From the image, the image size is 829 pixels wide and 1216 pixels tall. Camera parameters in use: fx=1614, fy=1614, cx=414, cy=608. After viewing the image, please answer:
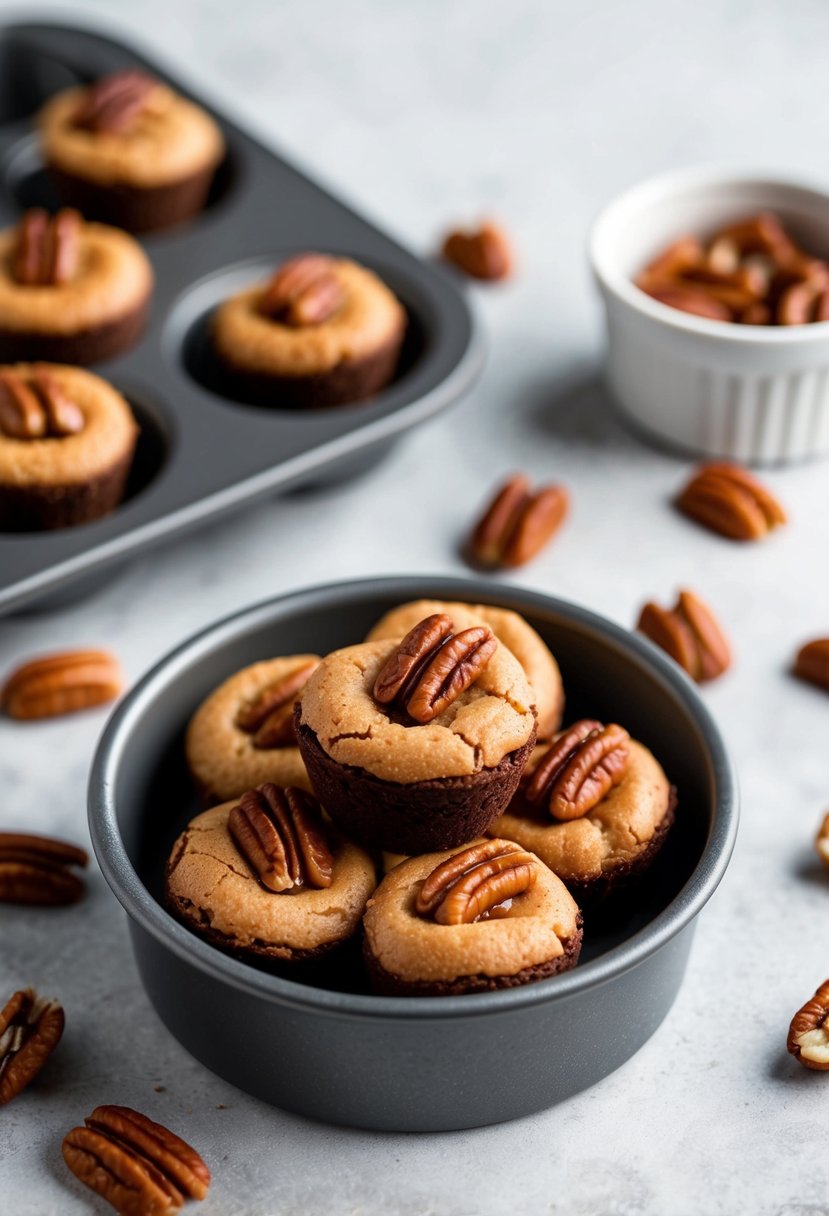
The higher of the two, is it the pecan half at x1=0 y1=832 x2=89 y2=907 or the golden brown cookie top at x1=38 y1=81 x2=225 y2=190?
the golden brown cookie top at x1=38 y1=81 x2=225 y2=190

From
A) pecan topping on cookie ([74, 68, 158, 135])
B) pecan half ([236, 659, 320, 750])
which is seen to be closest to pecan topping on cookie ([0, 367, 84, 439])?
pecan half ([236, 659, 320, 750])

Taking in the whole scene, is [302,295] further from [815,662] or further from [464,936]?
[464,936]

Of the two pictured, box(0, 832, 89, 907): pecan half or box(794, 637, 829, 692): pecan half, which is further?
box(794, 637, 829, 692): pecan half

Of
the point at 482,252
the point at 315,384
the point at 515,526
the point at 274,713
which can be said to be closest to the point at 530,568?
the point at 515,526

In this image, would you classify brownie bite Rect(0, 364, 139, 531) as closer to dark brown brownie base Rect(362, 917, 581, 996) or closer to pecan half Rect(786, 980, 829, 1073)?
dark brown brownie base Rect(362, 917, 581, 996)

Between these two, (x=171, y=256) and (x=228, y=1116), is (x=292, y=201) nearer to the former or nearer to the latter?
(x=171, y=256)

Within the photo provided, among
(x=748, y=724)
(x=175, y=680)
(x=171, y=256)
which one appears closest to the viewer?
(x=175, y=680)

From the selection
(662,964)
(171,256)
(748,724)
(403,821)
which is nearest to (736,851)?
(748,724)
